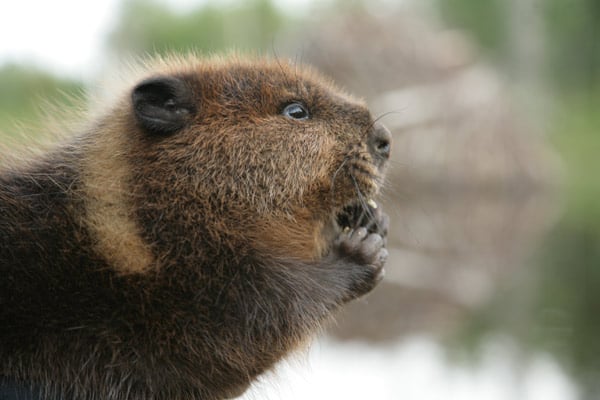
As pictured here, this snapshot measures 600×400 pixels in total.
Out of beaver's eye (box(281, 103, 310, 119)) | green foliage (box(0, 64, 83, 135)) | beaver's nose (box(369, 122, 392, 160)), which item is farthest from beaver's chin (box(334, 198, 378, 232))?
green foliage (box(0, 64, 83, 135))

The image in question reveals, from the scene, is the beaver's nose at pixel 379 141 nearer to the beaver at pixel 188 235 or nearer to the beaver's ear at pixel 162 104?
the beaver at pixel 188 235

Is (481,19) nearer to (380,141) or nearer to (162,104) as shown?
(380,141)

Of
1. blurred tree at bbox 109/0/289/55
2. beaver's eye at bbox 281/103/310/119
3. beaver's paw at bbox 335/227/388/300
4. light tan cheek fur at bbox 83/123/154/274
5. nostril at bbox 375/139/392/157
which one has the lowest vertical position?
light tan cheek fur at bbox 83/123/154/274

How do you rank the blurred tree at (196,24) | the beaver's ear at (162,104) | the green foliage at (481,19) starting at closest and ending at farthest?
the beaver's ear at (162,104) → the blurred tree at (196,24) → the green foliage at (481,19)

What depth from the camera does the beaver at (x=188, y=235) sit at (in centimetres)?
308

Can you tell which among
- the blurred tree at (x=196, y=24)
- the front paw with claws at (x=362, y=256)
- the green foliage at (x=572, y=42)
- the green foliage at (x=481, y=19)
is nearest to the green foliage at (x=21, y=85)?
the front paw with claws at (x=362, y=256)

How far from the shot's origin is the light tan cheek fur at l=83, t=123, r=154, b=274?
3.22 metres

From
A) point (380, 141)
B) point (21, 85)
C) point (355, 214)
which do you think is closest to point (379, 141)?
point (380, 141)

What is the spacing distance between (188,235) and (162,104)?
1.93 feet

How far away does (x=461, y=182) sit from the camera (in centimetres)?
1752

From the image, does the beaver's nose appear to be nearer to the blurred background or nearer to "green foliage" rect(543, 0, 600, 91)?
the blurred background

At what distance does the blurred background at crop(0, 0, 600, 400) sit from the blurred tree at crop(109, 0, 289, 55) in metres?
0.21

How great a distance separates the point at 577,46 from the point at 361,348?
19555 mm

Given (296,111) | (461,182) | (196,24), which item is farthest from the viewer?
(196,24)
